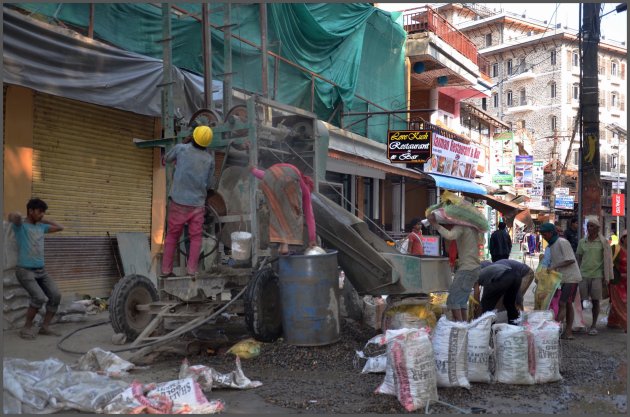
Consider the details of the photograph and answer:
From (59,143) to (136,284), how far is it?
3678mm

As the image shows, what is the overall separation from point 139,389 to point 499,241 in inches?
328

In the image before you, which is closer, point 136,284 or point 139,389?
point 139,389

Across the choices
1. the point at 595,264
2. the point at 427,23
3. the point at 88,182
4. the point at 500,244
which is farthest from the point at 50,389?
the point at 427,23

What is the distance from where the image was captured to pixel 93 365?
5262 millimetres

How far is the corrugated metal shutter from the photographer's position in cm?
880

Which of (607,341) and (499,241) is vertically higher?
(499,241)

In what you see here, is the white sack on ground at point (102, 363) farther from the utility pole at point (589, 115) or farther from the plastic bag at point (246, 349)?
the utility pole at point (589, 115)

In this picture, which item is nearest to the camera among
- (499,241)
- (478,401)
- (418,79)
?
(478,401)

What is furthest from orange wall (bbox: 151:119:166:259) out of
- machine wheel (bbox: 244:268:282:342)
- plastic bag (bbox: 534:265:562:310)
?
plastic bag (bbox: 534:265:562:310)

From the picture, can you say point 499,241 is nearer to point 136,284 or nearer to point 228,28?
point 228,28

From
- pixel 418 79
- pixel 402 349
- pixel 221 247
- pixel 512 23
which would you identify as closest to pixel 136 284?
pixel 221 247

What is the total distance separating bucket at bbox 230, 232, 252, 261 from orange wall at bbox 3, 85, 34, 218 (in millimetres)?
3809

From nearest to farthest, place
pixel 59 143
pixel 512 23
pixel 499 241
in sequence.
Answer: pixel 59 143 < pixel 499 241 < pixel 512 23

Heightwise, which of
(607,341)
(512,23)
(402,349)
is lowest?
(607,341)
